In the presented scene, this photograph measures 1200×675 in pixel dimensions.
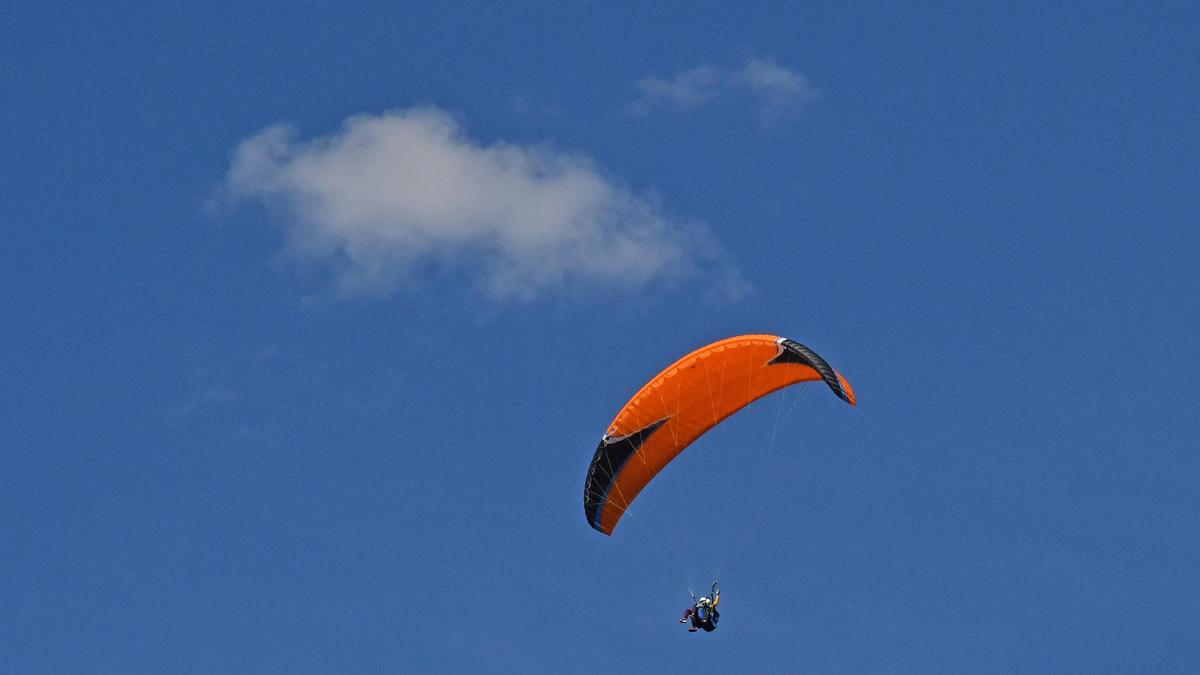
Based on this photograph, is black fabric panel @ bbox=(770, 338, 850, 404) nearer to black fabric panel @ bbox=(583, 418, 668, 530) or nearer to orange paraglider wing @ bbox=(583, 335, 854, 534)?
orange paraglider wing @ bbox=(583, 335, 854, 534)

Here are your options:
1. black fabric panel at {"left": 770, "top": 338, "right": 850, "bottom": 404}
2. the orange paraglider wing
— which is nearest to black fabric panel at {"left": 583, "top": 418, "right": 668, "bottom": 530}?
the orange paraglider wing

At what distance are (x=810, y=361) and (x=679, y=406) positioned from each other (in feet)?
16.4

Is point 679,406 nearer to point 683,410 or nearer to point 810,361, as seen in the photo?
point 683,410

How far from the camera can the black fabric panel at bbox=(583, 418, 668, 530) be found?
66688 millimetres

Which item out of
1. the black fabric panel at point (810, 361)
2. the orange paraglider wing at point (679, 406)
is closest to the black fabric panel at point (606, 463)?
the orange paraglider wing at point (679, 406)

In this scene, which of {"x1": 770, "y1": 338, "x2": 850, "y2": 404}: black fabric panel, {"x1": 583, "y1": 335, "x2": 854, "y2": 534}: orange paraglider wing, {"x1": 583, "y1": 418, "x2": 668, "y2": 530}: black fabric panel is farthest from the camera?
{"x1": 583, "y1": 418, "x2": 668, "y2": 530}: black fabric panel

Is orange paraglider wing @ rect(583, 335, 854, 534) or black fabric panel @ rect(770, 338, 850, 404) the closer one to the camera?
black fabric panel @ rect(770, 338, 850, 404)

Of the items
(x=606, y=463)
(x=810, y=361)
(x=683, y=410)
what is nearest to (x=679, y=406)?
(x=683, y=410)

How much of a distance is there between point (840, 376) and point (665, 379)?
5376 millimetres

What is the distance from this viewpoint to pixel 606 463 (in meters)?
67.1

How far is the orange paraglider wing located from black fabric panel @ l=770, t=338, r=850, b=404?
0.04 metres

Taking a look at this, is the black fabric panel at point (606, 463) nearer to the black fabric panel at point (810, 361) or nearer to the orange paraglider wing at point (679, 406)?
the orange paraglider wing at point (679, 406)

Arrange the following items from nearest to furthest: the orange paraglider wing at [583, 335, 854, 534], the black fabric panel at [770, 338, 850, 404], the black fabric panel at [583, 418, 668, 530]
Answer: the black fabric panel at [770, 338, 850, 404], the orange paraglider wing at [583, 335, 854, 534], the black fabric panel at [583, 418, 668, 530]

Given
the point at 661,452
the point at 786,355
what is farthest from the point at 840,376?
the point at 661,452
